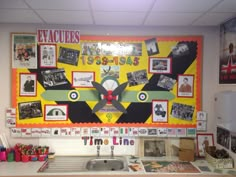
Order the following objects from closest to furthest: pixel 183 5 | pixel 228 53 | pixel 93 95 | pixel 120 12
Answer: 1. pixel 183 5
2. pixel 120 12
3. pixel 228 53
4. pixel 93 95

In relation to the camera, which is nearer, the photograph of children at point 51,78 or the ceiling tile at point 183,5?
the ceiling tile at point 183,5

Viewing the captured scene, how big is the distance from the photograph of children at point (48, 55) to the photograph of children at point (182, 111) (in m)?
1.33

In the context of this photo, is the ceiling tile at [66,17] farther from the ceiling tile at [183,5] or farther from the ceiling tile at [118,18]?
the ceiling tile at [183,5]

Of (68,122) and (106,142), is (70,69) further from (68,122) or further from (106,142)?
(106,142)

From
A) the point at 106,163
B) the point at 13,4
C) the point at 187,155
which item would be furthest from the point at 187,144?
the point at 13,4

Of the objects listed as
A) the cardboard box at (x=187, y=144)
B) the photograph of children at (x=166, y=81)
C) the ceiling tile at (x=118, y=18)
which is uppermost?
the ceiling tile at (x=118, y=18)

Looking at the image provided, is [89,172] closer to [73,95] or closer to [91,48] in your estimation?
[73,95]

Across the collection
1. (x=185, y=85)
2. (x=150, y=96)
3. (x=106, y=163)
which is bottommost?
(x=106, y=163)

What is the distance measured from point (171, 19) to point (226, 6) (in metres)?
0.53

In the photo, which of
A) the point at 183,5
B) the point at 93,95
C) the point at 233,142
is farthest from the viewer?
the point at 93,95

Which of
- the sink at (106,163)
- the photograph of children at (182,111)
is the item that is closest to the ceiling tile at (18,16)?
the sink at (106,163)

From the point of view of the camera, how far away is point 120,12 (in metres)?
2.18

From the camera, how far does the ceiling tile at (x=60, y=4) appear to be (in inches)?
74.8

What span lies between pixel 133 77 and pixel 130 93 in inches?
6.7
